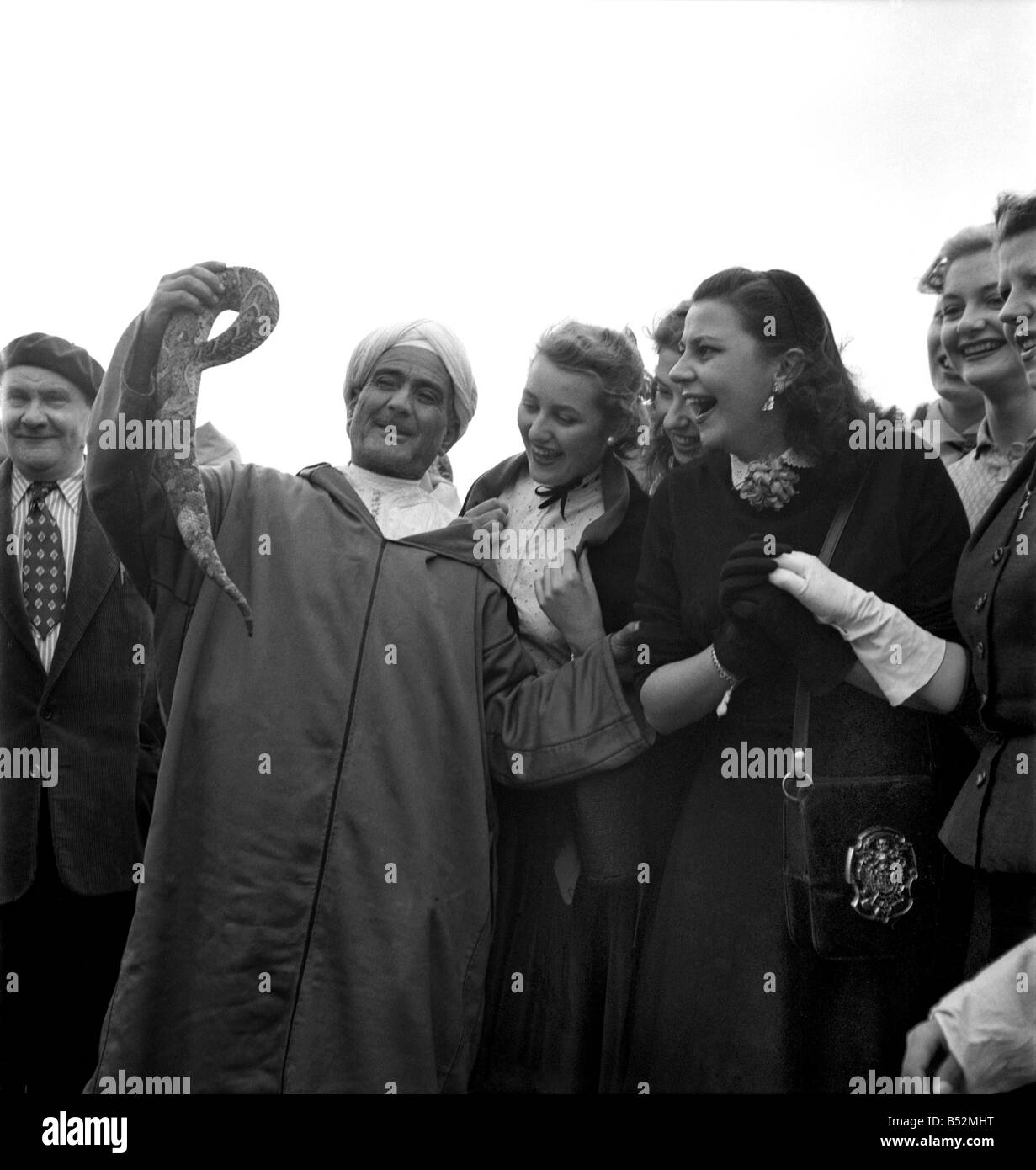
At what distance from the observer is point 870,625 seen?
256 centimetres

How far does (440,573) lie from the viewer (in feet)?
9.68

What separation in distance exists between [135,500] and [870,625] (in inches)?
63.9

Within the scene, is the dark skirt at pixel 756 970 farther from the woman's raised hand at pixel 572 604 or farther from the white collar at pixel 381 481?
the white collar at pixel 381 481

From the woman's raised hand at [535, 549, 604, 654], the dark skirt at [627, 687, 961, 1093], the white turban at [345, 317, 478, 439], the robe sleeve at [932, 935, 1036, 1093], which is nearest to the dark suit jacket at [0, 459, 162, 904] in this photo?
the white turban at [345, 317, 478, 439]

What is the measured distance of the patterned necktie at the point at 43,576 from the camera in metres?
3.41

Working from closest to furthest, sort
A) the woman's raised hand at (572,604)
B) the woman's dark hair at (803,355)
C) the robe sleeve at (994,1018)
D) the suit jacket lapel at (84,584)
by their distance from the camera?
1. the robe sleeve at (994,1018)
2. the woman's dark hair at (803,355)
3. the woman's raised hand at (572,604)
4. the suit jacket lapel at (84,584)

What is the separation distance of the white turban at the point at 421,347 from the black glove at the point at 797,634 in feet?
3.04

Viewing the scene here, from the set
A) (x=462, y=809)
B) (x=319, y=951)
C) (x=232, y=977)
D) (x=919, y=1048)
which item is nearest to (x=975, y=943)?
(x=919, y=1048)

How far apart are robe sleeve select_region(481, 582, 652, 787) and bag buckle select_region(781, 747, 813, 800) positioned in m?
0.35

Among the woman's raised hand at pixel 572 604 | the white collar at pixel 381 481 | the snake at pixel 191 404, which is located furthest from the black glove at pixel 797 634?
the snake at pixel 191 404

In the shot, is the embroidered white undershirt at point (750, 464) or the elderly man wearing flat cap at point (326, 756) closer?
the elderly man wearing flat cap at point (326, 756)

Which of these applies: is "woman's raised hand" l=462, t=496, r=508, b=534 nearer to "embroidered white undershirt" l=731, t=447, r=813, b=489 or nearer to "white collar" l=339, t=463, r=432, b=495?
"white collar" l=339, t=463, r=432, b=495

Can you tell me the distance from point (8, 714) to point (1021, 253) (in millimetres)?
2787

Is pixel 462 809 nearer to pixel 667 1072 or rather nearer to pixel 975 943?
pixel 667 1072
